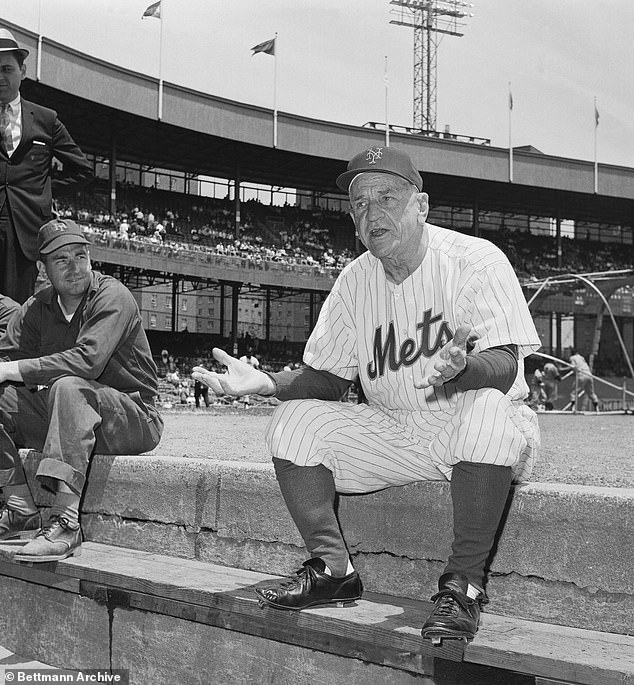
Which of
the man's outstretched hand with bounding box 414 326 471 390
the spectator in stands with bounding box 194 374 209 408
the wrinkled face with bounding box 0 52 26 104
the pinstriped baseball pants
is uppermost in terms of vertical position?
the wrinkled face with bounding box 0 52 26 104

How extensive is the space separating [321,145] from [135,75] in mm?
8378

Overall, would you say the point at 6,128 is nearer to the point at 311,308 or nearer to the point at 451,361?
the point at 451,361

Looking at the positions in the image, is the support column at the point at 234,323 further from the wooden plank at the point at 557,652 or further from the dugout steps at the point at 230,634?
the wooden plank at the point at 557,652

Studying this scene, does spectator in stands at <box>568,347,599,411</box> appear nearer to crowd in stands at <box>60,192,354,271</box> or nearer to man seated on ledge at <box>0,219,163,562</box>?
crowd in stands at <box>60,192,354,271</box>

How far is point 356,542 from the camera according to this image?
3256mm

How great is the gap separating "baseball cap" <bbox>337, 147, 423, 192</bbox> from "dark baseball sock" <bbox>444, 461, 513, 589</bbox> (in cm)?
98

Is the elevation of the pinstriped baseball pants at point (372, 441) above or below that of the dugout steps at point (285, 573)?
above

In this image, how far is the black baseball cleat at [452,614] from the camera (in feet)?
8.09

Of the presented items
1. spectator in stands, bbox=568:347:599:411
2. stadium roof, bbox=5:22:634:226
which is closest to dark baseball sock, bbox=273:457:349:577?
spectator in stands, bbox=568:347:599:411

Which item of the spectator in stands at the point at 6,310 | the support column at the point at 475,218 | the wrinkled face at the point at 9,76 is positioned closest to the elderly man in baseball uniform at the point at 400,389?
the spectator in stands at the point at 6,310

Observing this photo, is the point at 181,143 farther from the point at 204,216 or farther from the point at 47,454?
the point at 47,454

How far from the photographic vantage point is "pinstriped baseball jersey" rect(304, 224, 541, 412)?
2.81 metres

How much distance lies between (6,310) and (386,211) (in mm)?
2537

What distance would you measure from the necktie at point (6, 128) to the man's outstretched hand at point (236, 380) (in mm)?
2474
